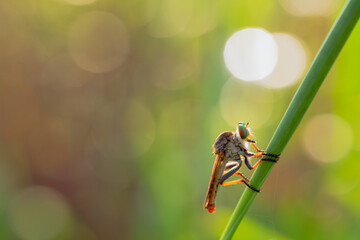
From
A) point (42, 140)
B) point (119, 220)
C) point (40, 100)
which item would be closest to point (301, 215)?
point (119, 220)

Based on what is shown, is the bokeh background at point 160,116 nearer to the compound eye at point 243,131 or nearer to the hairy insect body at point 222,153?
the hairy insect body at point 222,153

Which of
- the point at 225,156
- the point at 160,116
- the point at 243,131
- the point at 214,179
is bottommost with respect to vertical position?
the point at 160,116

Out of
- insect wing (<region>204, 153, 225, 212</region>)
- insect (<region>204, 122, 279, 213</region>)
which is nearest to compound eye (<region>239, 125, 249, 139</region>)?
insect (<region>204, 122, 279, 213</region>)

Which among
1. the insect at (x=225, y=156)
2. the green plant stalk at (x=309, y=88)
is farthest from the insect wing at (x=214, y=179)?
the green plant stalk at (x=309, y=88)

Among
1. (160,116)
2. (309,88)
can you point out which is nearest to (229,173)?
(309,88)

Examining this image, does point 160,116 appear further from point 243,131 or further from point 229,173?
point 243,131

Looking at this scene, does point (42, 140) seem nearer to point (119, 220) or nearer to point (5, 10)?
point (119, 220)
